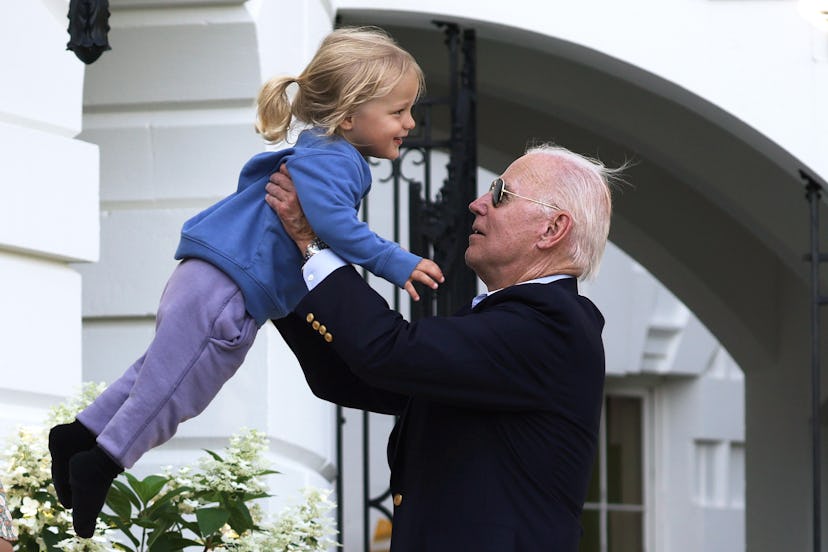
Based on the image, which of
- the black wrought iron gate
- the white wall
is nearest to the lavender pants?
the white wall

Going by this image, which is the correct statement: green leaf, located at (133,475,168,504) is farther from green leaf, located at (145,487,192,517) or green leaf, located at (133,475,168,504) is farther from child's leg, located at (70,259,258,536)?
child's leg, located at (70,259,258,536)

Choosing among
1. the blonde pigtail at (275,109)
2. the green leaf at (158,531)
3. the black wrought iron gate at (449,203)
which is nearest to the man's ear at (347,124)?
the blonde pigtail at (275,109)

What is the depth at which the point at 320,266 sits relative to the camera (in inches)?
128

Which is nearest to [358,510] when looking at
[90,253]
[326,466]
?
[326,466]

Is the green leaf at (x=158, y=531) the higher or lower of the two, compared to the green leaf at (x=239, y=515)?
lower

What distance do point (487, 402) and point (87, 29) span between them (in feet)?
4.77

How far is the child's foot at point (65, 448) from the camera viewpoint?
3.43 metres

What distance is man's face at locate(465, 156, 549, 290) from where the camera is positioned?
11.0 ft

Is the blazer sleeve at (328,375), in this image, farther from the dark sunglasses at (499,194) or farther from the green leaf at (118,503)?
the green leaf at (118,503)

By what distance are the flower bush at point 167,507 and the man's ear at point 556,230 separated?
3.27 ft

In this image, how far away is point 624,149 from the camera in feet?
30.6

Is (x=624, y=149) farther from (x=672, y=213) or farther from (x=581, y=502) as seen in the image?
(x=581, y=502)

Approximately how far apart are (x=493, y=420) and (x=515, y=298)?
223mm

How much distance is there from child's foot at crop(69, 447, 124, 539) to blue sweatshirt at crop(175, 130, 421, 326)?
395mm
